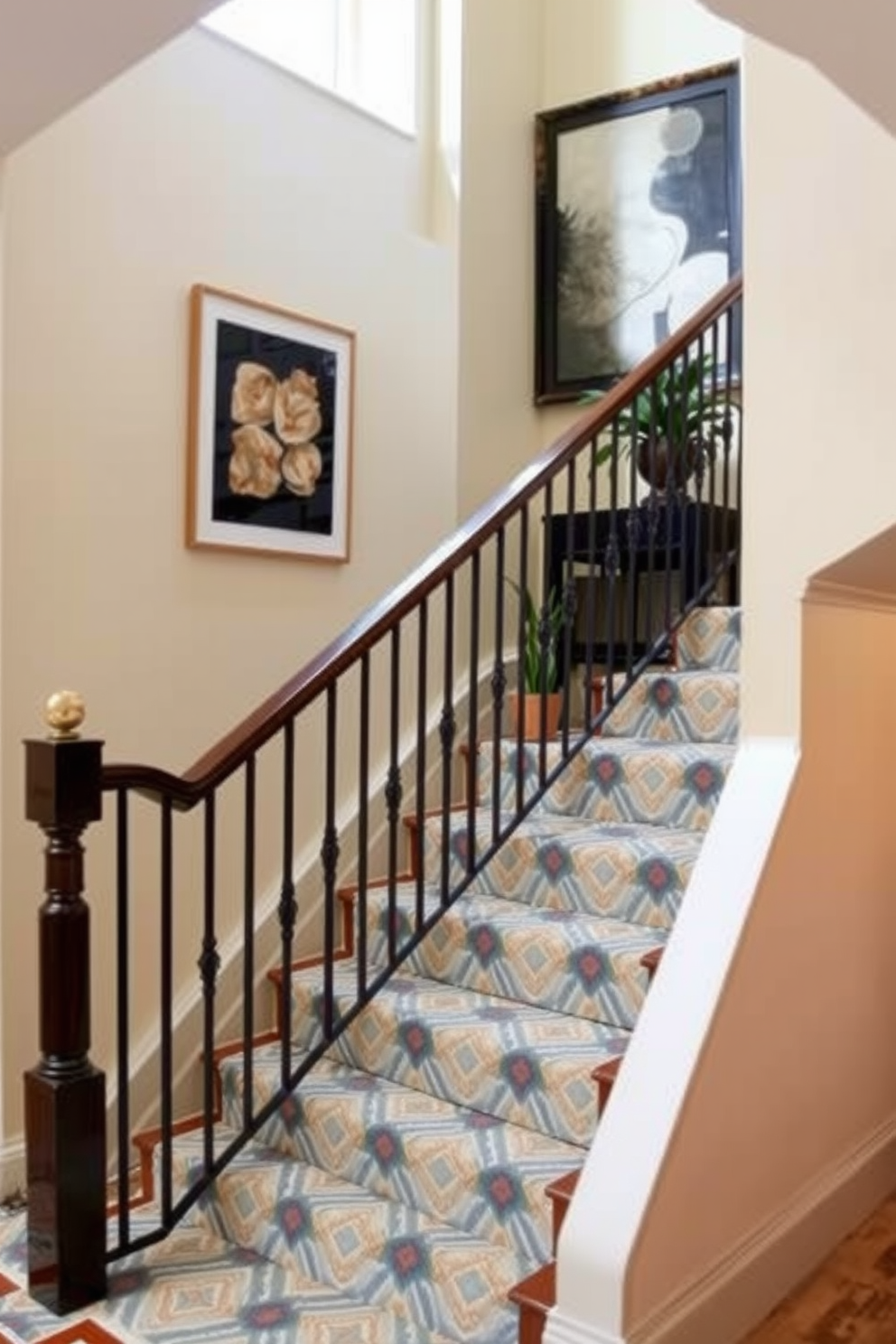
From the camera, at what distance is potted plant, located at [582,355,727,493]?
3461 millimetres

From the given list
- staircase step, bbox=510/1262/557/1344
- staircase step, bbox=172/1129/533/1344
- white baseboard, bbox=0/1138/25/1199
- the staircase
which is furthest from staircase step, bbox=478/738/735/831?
white baseboard, bbox=0/1138/25/1199

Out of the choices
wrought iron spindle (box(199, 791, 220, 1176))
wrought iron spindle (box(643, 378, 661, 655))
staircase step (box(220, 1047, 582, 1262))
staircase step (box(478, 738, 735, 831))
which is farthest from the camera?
wrought iron spindle (box(643, 378, 661, 655))

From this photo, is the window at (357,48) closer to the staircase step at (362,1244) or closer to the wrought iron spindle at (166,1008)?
the wrought iron spindle at (166,1008)

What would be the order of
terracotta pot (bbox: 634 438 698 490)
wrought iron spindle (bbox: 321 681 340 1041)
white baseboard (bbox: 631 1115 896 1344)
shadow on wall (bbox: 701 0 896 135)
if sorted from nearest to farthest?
shadow on wall (bbox: 701 0 896 135)
white baseboard (bbox: 631 1115 896 1344)
wrought iron spindle (bbox: 321 681 340 1041)
terracotta pot (bbox: 634 438 698 490)

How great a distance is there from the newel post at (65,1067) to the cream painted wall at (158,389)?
0.69 m

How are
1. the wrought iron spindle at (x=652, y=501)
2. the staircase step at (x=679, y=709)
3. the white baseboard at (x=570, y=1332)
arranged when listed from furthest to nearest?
1. the wrought iron spindle at (x=652, y=501)
2. the staircase step at (x=679, y=709)
3. the white baseboard at (x=570, y=1332)

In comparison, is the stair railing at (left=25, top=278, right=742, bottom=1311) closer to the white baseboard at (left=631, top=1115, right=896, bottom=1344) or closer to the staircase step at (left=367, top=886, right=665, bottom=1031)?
the staircase step at (left=367, top=886, right=665, bottom=1031)

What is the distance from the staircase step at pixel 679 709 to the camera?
3.19m

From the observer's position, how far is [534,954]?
8.73ft

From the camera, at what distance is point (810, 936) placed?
2.41 meters

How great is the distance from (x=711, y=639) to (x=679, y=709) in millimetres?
338

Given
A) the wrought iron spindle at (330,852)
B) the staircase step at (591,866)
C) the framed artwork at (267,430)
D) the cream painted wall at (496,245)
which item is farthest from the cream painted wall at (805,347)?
the cream painted wall at (496,245)

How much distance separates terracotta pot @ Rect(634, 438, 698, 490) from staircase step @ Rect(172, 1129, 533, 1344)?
2.11m

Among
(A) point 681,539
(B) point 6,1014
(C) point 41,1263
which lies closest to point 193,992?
(B) point 6,1014
